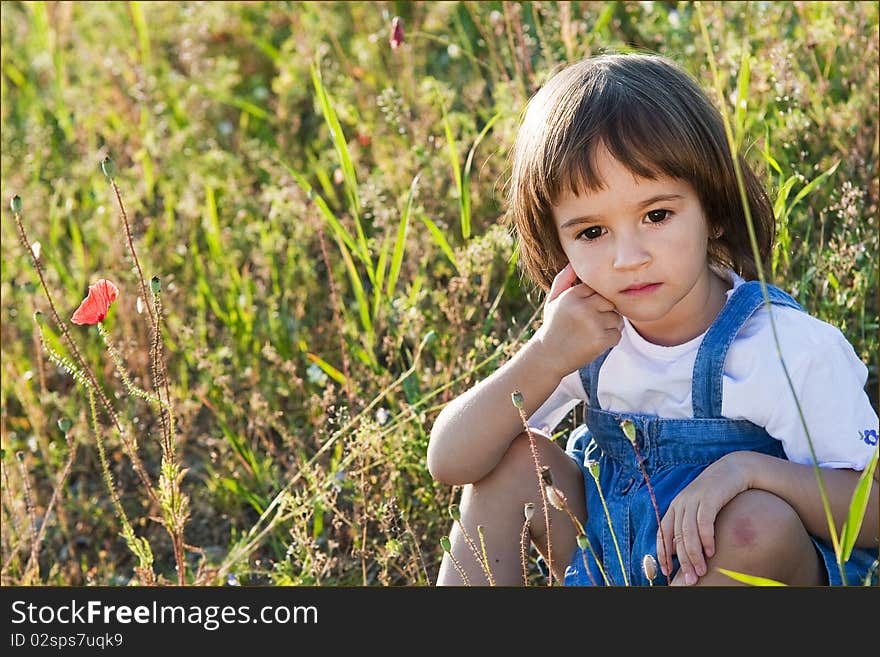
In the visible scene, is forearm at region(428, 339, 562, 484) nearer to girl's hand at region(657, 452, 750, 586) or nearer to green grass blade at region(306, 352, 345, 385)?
girl's hand at region(657, 452, 750, 586)

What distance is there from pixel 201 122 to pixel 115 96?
0.26 m

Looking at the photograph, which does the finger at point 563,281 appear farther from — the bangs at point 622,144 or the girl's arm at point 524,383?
the bangs at point 622,144

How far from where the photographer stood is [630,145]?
191 cm

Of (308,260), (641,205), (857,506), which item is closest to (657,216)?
(641,205)

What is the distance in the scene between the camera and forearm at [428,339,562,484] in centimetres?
203

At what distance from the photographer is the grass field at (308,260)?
8.06 ft

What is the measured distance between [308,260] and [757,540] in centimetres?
174

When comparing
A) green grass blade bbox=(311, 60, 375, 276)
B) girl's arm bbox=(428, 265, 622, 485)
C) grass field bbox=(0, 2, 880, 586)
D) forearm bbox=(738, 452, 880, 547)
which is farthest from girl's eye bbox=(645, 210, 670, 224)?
green grass blade bbox=(311, 60, 375, 276)

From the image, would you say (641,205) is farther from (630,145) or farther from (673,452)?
(673,452)

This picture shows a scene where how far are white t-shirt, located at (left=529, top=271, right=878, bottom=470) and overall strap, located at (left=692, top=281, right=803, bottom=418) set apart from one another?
0.01 metres

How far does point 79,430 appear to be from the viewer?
2.91 meters

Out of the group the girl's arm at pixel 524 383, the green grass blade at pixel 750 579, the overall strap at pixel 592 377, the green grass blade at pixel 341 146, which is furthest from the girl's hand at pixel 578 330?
the green grass blade at pixel 341 146
